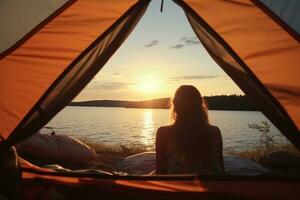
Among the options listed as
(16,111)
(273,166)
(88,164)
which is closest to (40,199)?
(16,111)

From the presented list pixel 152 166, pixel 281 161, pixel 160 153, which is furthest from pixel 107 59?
pixel 281 161

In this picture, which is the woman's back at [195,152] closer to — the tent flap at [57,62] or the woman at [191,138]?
the woman at [191,138]

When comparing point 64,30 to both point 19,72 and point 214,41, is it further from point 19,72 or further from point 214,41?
point 214,41

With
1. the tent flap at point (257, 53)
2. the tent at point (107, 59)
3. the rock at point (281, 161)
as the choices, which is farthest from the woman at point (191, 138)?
the rock at point (281, 161)

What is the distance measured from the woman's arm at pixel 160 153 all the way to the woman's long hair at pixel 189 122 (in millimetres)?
205

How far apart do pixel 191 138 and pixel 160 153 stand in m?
0.44

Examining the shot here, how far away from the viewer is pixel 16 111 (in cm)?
462

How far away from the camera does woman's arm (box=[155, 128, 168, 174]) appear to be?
416 centimetres

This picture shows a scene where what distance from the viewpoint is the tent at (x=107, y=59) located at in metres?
3.78

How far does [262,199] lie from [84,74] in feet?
7.79

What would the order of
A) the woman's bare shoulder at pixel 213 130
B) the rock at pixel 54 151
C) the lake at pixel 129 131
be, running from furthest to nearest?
the lake at pixel 129 131 < the rock at pixel 54 151 < the woman's bare shoulder at pixel 213 130

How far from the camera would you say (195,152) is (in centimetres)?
397

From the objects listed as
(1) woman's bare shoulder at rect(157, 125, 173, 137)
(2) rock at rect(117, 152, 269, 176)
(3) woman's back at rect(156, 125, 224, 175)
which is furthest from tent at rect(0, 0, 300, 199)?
(2) rock at rect(117, 152, 269, 176)

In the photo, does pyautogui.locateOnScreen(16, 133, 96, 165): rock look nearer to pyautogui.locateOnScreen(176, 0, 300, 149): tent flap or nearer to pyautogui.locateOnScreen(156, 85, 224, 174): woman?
pyautogui.locateOnScreen(156, 85, 224, 174): woman
